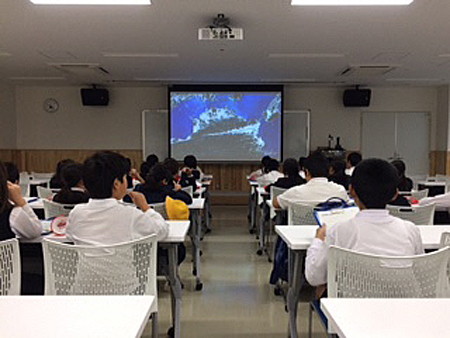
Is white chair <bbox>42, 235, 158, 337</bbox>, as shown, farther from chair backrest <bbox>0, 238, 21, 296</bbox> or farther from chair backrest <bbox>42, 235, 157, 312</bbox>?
chair backrest <bbox>0, 238, 21, 296</bbox>

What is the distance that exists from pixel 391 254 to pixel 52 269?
1.41 metres

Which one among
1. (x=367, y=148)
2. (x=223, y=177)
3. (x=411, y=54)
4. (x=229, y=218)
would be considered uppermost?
(x=411, y=54)

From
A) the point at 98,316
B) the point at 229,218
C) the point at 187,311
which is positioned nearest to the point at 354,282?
the point at 98,316

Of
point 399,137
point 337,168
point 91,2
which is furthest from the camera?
point 399,137

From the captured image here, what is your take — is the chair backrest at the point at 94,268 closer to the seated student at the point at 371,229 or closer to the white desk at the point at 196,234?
the seated student at the point at 371,229

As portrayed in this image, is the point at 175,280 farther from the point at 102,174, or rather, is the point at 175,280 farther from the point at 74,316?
the point at 74,316

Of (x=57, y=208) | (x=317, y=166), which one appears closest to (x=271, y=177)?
(x=317, y=166)

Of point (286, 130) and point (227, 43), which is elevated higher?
point (227, 43)

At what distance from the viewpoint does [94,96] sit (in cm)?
893

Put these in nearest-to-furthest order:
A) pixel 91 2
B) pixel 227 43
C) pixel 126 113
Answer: pixel 91 2 → pixel 227 43 → pixel 126 113

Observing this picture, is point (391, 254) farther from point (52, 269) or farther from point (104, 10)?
point (104, 10)

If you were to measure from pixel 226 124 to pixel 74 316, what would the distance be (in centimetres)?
806

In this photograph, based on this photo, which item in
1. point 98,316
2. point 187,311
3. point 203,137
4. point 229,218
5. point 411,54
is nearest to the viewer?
point 98,316

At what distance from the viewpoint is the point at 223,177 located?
9312 millimetres
